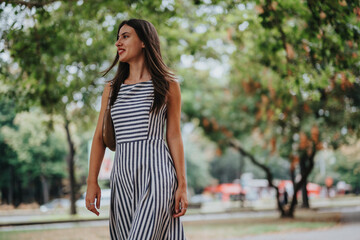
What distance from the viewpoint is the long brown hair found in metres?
2.56

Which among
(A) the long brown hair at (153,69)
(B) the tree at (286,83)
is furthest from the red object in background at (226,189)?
(A) the long brown hair at (153,69)

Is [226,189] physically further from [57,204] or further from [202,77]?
[202,77]

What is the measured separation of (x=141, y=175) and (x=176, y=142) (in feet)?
0.93

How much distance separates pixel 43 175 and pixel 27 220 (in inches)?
83.5

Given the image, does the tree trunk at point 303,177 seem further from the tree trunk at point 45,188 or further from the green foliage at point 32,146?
the tree trunk at point 45,188

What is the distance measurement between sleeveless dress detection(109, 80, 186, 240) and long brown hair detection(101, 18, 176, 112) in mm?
44

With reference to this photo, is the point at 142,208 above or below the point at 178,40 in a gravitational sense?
below

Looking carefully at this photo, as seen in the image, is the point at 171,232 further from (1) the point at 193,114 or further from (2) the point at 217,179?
(2) the point at 217,179

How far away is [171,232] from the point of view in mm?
2453

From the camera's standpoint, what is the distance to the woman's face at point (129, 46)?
105 inches

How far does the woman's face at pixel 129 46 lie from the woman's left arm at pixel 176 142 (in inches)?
11.1

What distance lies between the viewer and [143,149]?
247cm

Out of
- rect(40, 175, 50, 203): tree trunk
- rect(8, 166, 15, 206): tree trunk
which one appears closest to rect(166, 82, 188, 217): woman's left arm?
rect(8, 166, 15, 206): tree trunk

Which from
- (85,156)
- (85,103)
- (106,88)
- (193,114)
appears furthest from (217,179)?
(106,88)
